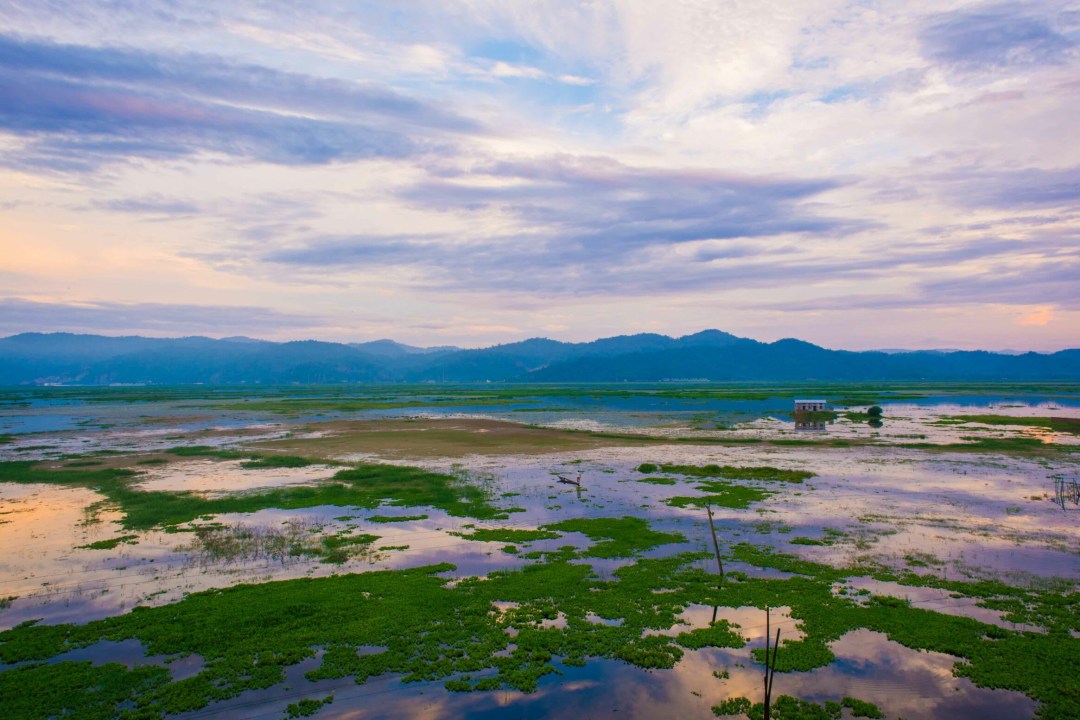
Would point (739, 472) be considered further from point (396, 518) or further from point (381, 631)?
point (381, 631)

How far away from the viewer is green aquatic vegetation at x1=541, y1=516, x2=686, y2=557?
22250mm

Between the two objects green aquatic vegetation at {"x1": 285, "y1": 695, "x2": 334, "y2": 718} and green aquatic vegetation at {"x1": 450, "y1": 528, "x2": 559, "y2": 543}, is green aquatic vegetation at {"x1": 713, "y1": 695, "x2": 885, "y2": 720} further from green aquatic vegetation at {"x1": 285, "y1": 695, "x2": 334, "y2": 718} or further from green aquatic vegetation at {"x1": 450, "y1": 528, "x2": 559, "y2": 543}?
green aquatic vegetation at {"x1": 450, "y1": 528, "x2": 559, "y2": 543}

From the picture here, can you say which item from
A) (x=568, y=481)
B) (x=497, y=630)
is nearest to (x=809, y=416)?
(x=568, y=481)

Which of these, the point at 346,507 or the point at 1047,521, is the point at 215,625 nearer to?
the point at 346,507

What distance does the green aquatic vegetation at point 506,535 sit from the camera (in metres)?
23.9

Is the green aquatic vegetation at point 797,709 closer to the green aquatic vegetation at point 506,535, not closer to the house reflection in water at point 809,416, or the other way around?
the green aquatic vegetation at point 506,535

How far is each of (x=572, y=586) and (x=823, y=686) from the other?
7580 mm

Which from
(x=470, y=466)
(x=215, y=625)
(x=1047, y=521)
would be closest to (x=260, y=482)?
(x=470, y=466)

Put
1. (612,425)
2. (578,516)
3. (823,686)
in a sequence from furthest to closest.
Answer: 1. (612,425)
2. (578,516)
3. (823,686)

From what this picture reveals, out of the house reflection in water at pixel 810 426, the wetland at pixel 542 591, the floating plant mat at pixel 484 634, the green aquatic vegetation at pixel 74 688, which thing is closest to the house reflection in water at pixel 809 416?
the house reflection in water at pixel 810 426

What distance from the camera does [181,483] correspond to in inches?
1446

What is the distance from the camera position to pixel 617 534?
24.4 meters

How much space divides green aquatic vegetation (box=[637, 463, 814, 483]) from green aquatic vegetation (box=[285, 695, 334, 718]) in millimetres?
29234

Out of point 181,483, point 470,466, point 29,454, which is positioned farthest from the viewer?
point 29,454
